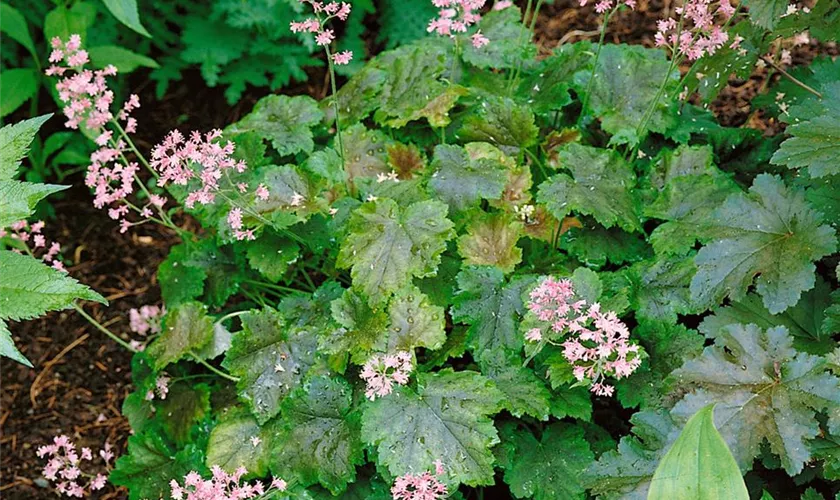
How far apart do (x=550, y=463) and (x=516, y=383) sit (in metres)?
0.25

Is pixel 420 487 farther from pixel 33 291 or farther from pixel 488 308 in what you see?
pixel 33 291

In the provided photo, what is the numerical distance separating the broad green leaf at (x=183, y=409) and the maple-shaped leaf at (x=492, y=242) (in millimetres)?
968

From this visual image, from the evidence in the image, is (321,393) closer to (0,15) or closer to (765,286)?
(765,286)

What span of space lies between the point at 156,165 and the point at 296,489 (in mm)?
970

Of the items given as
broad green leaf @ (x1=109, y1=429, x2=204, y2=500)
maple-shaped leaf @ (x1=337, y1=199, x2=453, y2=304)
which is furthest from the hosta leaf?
broad green leaf @ (x1=109, y1=429, x2=204, y2=500)

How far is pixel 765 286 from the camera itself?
2.10 meters

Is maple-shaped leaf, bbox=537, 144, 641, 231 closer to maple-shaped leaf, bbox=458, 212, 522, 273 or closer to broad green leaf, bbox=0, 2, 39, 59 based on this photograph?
maple-shaped leaf, bbox=458, 212, 522, 273

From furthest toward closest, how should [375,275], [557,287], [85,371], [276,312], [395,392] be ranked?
[85,371], [276,312], [375,275], [395,392], [557,287]

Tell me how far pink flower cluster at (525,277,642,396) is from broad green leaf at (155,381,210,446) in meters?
1.14

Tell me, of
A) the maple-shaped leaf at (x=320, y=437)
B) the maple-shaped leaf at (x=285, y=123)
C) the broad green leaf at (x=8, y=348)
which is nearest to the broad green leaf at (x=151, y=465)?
the maple-shaped leaf at (x=320, y=437)

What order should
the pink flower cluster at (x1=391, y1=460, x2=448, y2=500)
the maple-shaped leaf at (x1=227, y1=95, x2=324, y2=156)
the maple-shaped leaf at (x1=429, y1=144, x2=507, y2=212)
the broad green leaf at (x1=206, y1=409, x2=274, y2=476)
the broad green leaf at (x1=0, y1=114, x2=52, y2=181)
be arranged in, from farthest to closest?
the maple-shaped leaf at (x1=227, y1=95, x2=324, y2=156) → the maple-shaped leaf at (x1=429, y1=144, x2=507, y2=212) → the broad green leaf at (x1=206, y1=409, x2=274, y2=476) → the pink flower cluster at (x1=391, y1=460, x2=448, y2=500) → the broad green leaf at (x1=0, y1=114, x2=52, y2=181)

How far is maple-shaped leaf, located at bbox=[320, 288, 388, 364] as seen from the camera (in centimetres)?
231

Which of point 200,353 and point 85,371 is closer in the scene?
point 200,353

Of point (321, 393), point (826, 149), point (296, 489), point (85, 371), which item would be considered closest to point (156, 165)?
point (321, 393)
